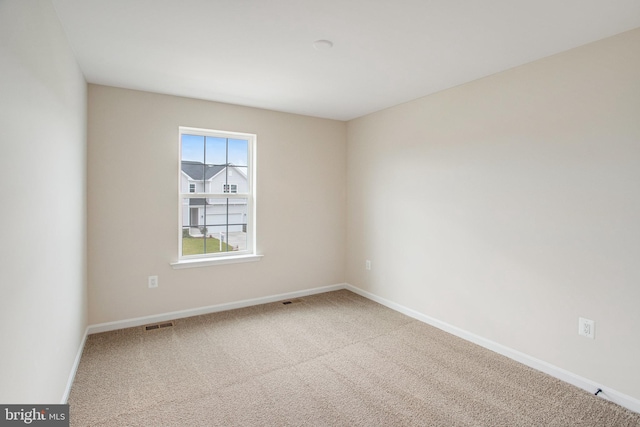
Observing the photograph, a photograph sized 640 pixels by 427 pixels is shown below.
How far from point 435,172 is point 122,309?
3.46m

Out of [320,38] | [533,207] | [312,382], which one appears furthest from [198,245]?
[533,207]

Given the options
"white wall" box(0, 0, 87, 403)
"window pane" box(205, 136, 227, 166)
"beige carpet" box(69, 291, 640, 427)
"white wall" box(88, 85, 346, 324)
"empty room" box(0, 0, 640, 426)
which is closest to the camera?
"white wall" box(0, 0, 87, 403)

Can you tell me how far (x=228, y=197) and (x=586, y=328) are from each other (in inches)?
138

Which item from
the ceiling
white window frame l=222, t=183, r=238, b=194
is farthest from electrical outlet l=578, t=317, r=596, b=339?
white window frame l=222, t=183, r=238, b=194

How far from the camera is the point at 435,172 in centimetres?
337

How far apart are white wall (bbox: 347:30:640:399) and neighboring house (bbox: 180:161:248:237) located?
186 cm

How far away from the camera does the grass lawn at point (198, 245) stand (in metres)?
3.68

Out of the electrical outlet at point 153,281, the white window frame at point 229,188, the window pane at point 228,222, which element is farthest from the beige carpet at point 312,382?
the white window frame at point 229,188

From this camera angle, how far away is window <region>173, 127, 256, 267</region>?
367 cm

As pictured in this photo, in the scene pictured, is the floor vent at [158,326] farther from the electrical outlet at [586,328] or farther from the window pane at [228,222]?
the electrical outlet at [586,328]

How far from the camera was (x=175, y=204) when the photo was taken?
11.5 feet

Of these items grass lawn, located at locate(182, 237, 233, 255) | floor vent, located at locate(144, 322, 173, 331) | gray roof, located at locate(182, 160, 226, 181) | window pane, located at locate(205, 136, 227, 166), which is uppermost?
window pane, located at locate(205, 136, 227, 166)

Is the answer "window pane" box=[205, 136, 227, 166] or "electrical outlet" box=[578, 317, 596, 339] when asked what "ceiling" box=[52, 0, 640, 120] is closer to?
"window pane" box=[205, 136, 227, 166]

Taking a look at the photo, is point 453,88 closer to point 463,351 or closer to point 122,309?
point 463,351
